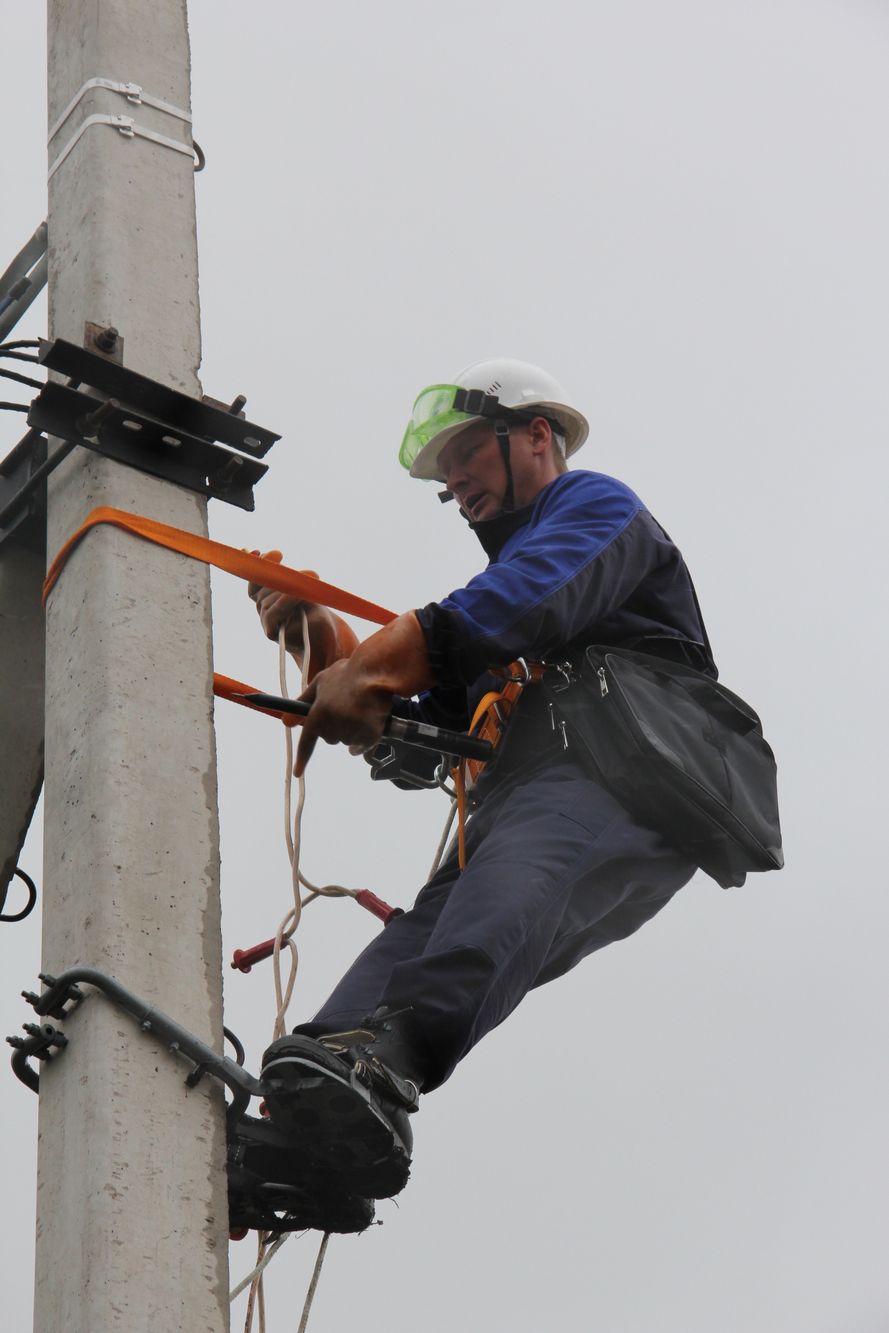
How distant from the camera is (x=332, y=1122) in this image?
3498 millimetres

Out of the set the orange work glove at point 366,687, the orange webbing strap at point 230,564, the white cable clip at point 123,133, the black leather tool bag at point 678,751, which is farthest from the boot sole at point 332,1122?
the white cable clip at point 123,133

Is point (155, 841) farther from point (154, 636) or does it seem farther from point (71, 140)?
point (71, 140)

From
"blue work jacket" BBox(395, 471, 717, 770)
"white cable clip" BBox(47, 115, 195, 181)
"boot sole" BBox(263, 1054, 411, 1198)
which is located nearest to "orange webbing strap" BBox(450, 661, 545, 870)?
"blue work jacket" BBox(395, 471, 717, 770)

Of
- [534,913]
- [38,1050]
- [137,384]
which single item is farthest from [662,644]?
[38,1050]

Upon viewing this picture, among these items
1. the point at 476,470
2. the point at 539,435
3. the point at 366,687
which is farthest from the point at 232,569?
the point at 539,435

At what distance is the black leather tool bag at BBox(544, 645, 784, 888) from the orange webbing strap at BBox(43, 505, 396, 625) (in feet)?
1.53

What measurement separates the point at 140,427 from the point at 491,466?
62.1 inches

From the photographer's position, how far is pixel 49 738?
3.54 m

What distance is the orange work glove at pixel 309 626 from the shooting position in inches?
188

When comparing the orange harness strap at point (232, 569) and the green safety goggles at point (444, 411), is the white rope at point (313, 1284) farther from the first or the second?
the green safety goggles at point (444, 411)

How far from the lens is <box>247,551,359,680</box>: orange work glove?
4.79 meters

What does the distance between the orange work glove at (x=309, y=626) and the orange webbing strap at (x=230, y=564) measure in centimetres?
18

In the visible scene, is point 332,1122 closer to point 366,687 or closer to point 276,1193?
point 276,1193

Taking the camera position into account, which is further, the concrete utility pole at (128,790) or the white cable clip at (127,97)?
the white cable clip at (127,97)
